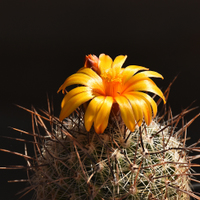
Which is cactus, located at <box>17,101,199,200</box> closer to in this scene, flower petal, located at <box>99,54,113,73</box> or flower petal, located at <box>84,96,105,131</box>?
flower petal, located at <box>84,96,105,131</box>

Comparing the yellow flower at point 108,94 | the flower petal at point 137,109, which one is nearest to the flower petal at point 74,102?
the yellow flower at point 108,94

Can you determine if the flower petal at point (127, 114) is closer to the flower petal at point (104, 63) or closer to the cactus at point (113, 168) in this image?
the cactus at point (113, 168)

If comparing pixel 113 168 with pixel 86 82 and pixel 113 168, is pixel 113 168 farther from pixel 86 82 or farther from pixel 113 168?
pixel 86 82

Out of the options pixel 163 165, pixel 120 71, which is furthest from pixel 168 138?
pixel 120 71

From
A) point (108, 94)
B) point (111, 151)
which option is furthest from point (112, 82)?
point (111, 151)

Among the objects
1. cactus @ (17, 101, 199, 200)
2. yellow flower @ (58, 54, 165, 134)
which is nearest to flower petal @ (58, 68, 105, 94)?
yellow flower @ (58, 54, 165, 134)

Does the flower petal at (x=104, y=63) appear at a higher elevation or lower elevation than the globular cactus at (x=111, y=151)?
higher

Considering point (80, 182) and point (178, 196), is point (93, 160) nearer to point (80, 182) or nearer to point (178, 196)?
point (80, 182)
